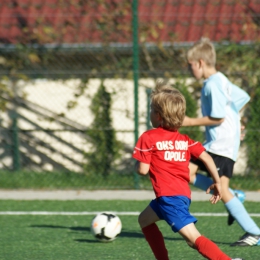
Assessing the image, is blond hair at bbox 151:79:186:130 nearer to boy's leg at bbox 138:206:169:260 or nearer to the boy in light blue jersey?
boy's leg at bbox 138:206:169:260

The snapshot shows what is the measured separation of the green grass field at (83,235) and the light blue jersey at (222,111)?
814mm

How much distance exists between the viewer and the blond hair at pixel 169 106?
402 cm

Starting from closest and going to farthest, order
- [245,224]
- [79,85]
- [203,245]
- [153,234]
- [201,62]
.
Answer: [203,245] < [153,234] < [245,224] < [201,62] < [79,85]

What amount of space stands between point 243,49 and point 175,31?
115 cm

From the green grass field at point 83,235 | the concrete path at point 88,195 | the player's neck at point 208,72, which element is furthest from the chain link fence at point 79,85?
the player's neck at point 208,72

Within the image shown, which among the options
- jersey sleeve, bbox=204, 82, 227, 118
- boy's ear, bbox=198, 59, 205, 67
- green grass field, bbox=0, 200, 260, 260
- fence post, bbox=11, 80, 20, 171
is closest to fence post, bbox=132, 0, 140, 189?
green grass field, bbox=0, 200, 260, 260

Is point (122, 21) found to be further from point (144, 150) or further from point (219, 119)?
point (144, 150)

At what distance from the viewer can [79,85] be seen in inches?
395

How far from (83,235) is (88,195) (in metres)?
2.55

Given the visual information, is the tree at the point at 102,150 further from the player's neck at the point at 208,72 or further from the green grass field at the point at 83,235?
the player's neck at the point at 208,72

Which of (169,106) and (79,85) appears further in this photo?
(79,85)

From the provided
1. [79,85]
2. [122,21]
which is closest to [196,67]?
[122,21]

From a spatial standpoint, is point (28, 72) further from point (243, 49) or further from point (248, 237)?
point (248, 237)

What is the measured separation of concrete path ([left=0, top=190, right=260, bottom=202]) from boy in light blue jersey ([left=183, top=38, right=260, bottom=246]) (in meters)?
2.62
